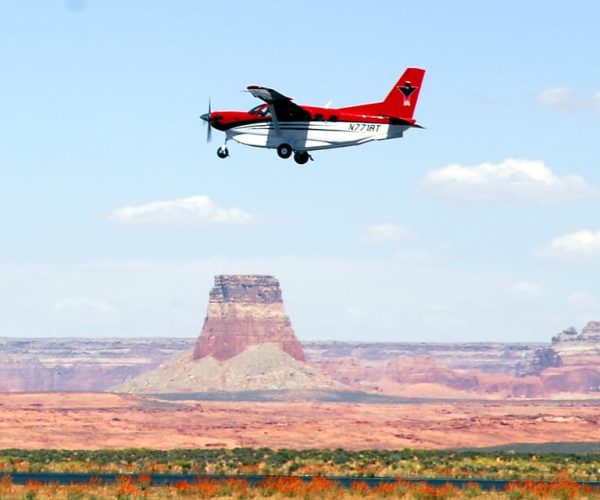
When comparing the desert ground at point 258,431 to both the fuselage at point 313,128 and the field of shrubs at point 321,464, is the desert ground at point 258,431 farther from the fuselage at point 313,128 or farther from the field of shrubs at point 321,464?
the fuselage at point 313,128

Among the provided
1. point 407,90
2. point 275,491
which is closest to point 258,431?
point 407,90

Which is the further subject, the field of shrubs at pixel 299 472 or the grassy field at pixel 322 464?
the grassy field at pixel 322 464

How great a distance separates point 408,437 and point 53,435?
1657 inches

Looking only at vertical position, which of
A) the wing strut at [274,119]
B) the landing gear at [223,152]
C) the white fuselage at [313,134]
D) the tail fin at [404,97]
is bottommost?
the landing gear at [223,152]

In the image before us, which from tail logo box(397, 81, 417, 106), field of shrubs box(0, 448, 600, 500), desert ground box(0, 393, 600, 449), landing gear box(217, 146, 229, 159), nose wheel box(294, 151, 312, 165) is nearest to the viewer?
field of shrubs box(0, 448, 600, 500)

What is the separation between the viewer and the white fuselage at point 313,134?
199 feet

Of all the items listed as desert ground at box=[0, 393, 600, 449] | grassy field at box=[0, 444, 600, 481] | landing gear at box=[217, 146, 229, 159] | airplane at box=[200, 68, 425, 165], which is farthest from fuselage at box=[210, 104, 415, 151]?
desert ground at box=[0, 393, 600, 449]

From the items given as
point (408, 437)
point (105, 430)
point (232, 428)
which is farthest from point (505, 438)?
point (105, 430)

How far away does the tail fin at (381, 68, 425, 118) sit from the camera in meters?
62.6

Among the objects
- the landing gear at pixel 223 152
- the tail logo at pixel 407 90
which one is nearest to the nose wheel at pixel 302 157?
the landing gear at pixel 223 152

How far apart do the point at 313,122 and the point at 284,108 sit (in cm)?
163

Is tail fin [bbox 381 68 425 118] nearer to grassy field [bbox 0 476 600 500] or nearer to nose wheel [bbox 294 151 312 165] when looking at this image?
nose wheel [bbox 294 151 312 165]

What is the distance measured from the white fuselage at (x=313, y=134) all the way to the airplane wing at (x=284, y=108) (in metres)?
0.28

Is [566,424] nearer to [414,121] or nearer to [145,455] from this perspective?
[145,455]
